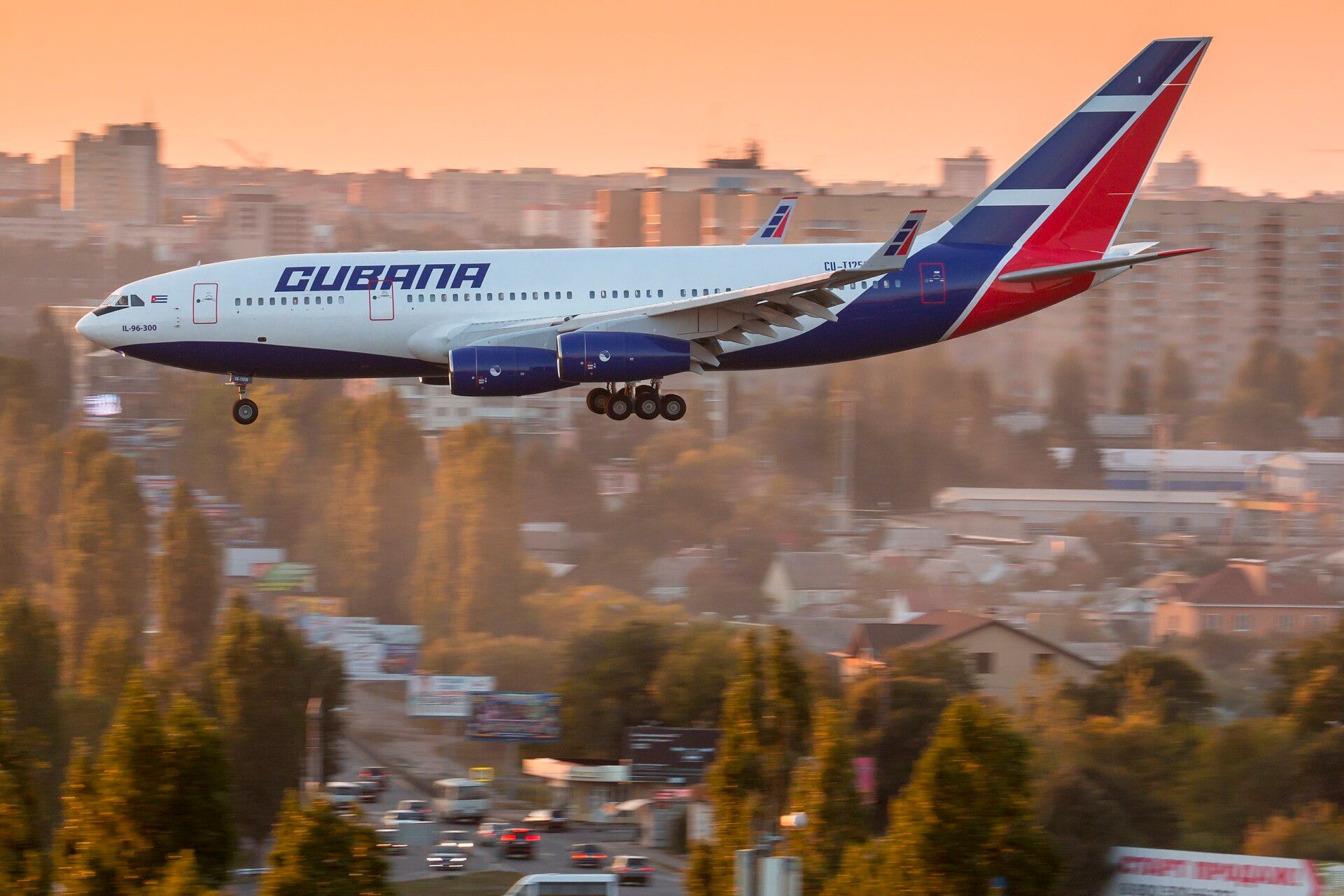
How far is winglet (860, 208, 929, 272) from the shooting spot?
2828 centimetres

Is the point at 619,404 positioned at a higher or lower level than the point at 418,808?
higher

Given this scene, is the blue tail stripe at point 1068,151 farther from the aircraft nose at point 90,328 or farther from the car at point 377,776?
the car at point 377,776

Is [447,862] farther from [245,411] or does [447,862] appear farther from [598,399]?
[598,399]

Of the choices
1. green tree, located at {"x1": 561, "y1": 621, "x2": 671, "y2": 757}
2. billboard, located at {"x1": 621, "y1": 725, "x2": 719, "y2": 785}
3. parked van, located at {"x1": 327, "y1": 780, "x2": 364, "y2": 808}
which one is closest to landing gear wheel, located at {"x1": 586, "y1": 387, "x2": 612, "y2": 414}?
billboard, located at {"x1": 621, "y1": 725, "x2": 719, "y2": 785}

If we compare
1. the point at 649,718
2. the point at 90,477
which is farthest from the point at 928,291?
the point at 90,477

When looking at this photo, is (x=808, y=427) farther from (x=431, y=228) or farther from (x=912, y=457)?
(x=431, y=228)

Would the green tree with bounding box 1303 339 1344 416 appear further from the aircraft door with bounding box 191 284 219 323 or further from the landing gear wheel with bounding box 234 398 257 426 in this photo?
the aircraft door with bounding box 191 284 219 323

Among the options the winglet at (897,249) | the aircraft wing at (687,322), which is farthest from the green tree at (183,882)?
the winglet at (897,249)

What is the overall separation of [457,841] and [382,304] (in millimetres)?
25750

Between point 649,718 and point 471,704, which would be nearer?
point 649,718

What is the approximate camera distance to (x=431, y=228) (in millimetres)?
92688

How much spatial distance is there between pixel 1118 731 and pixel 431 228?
5300 cm

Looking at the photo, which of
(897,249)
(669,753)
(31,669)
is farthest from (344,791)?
(897,249)

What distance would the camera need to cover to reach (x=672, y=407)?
33031mm
